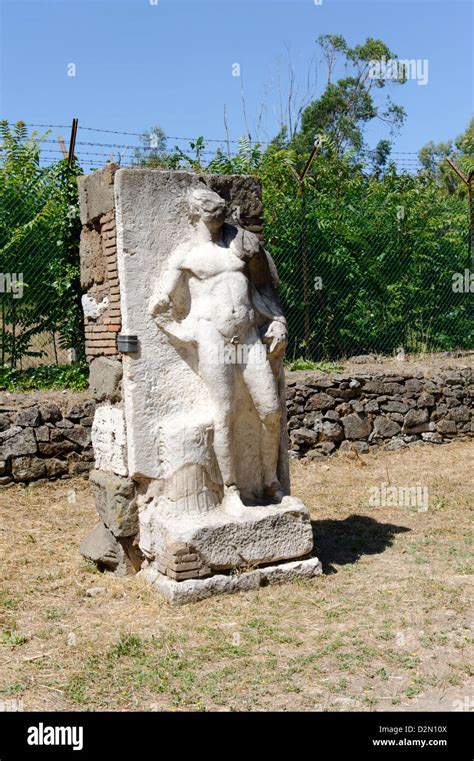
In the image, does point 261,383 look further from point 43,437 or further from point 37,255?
point 37,255

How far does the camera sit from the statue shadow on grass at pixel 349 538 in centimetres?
600

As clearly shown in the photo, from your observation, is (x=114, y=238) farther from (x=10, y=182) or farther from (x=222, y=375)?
(x=10, y=182)

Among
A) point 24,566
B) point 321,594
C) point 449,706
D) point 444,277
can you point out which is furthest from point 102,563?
point 444,277

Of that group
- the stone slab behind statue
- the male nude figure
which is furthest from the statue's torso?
the stone slab behind statue

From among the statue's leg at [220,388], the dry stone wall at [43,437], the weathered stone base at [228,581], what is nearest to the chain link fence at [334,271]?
the dry stone wall at [43,437]

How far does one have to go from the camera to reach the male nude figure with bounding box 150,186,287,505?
528 centimetres

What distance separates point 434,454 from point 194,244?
5.46m

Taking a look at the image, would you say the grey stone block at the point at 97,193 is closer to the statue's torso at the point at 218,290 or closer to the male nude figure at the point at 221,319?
the male nude figure at the point at 221,319

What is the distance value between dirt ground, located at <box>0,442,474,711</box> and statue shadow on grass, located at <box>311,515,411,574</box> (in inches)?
0.6

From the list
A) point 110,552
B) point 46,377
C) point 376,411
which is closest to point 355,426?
point 376,411

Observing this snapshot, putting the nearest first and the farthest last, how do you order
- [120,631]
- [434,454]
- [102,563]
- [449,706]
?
[449,706] < [120,631] < [102,563] < [434,454]

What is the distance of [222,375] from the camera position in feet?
17.3

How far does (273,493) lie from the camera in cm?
563

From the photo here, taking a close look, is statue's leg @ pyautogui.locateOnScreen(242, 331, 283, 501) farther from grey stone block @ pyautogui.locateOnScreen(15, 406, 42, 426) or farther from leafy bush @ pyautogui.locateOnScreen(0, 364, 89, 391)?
leafy bush @ pyautogui.locateOnScreen(0, 364, 89, 391)
